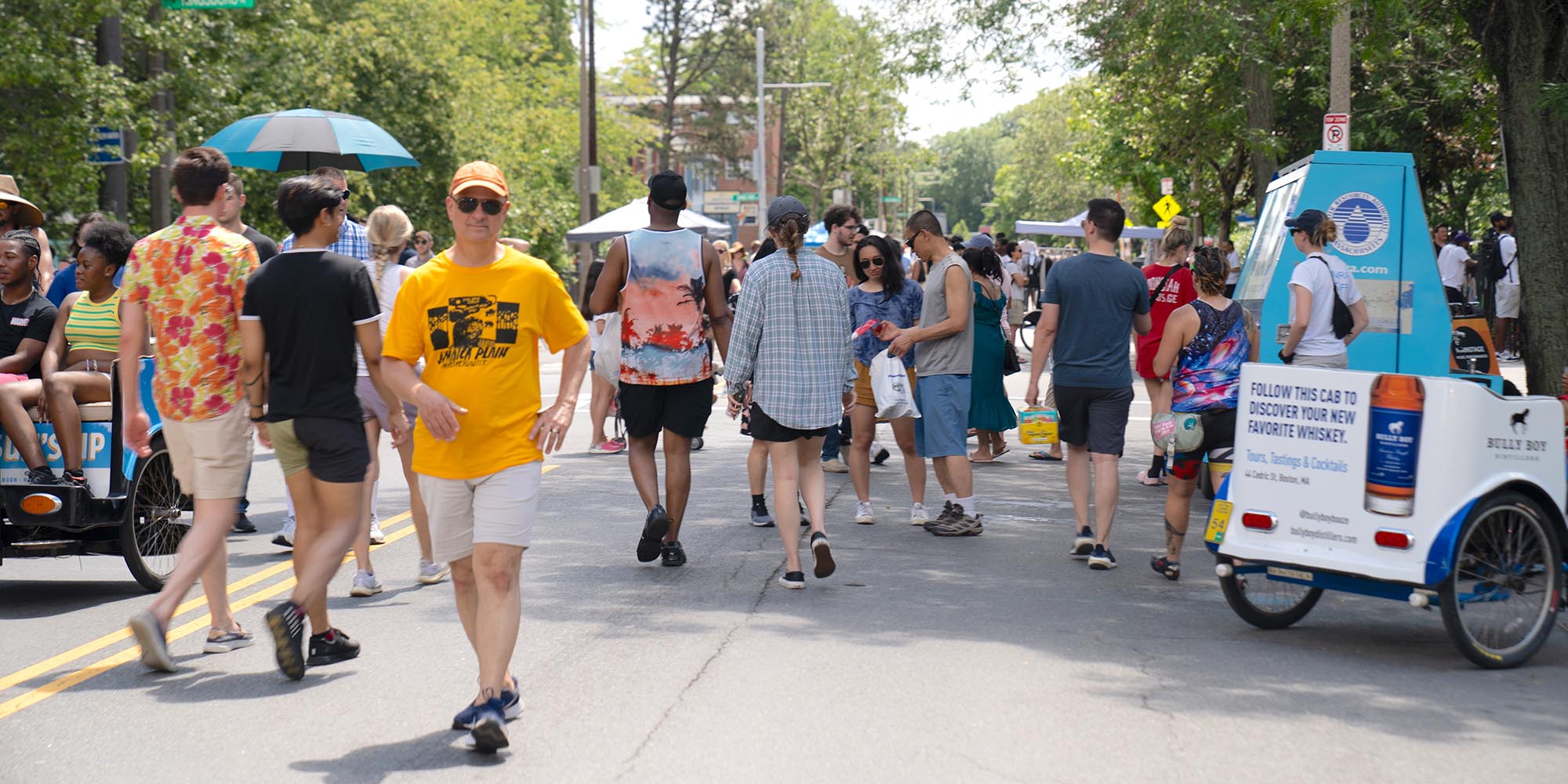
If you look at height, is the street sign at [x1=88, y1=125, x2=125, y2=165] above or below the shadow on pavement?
above

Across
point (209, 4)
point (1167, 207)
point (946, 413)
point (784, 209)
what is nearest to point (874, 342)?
point (946, 413)

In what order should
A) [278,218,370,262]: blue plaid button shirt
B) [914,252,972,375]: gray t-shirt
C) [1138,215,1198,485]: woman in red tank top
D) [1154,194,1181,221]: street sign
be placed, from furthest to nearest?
1. [1154,194,1181,221]: street sign
2. [1138,215,1198,485]: woman in red tank top
3. [914,252,972,375]: gray t-shirt
4. [278,218,370,262]: blue plaid button shirt

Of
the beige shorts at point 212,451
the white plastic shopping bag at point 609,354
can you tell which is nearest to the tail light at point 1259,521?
the white plastic shopping bag at point 609,354

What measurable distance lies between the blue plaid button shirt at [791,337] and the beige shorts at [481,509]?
8.89ft

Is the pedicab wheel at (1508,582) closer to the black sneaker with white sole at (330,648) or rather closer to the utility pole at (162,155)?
the black sneaker with white sole at (330,648)

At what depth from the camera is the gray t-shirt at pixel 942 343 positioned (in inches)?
362

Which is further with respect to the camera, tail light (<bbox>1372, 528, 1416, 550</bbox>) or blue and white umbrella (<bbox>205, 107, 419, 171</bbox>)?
blue and white umbrella (<bbox>205, 107, 419, 171</bbox>)

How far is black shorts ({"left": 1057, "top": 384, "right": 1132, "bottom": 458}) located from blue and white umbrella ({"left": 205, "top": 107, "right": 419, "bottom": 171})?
14.9ft

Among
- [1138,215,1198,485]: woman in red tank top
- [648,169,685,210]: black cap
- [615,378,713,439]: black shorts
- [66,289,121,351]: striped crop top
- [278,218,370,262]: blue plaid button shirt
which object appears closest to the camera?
[66,289,121,351]: striped crop top

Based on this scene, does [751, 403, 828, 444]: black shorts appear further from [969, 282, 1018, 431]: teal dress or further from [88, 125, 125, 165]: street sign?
[88, 125, 125, 165]: street sign

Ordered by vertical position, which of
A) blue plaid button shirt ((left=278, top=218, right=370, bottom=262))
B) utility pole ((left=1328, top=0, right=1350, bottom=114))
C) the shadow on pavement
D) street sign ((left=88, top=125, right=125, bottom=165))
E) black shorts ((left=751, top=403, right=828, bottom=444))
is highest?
utility pole ((left=1328, top=0, right=1350, bottom=114))

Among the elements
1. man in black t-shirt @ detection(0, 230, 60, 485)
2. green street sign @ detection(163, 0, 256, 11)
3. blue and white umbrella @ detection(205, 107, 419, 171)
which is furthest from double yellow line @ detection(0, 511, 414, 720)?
green street sign @ detection(163, 0, 256, 11)

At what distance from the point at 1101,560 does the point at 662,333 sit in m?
2.64

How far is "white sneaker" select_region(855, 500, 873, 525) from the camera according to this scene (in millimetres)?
9945
